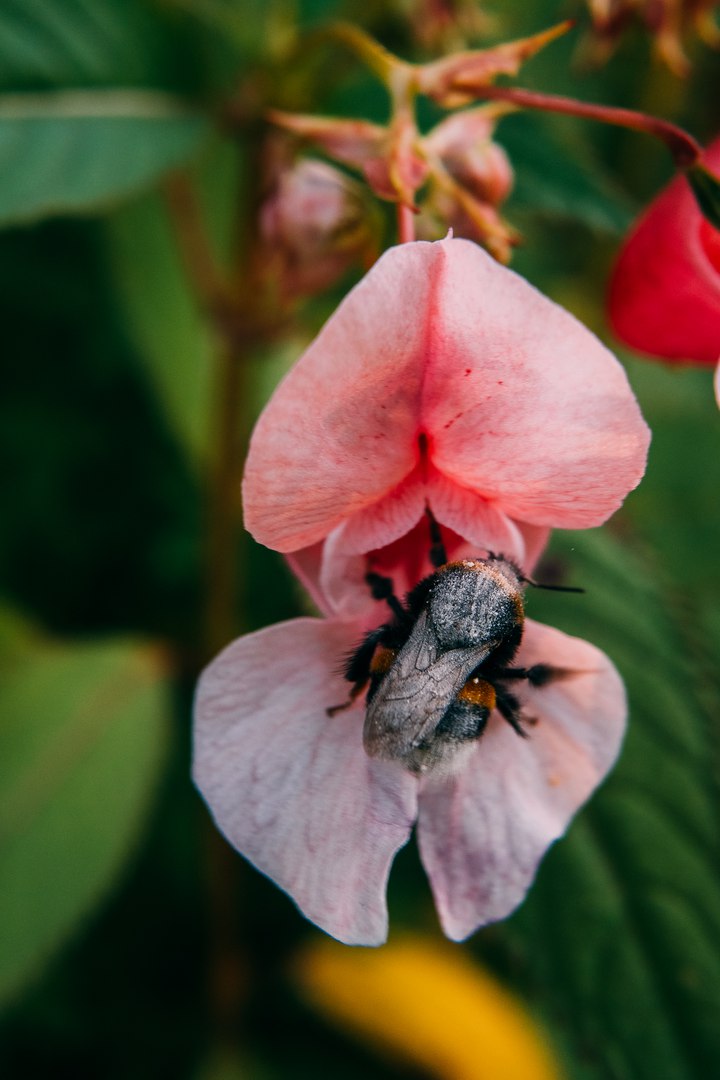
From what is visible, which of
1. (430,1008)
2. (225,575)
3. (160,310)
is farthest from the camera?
(430,1008)

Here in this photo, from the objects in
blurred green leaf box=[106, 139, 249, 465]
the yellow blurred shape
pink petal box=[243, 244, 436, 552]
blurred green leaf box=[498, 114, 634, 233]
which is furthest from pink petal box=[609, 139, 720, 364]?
the yellow blurred shape

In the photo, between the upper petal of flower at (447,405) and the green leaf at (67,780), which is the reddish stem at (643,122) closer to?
the upper petal of flower at (447,405)

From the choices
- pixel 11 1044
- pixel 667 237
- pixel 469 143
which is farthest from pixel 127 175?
pixel 11 1044

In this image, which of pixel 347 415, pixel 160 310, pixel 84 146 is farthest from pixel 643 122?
pixel 160 310

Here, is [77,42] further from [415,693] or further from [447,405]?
[415,693]

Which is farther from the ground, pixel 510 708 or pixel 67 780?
pixel 510 708

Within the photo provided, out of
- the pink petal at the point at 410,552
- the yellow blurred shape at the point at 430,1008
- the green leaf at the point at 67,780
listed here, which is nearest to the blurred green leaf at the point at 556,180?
the pink petal at the point at 410,552

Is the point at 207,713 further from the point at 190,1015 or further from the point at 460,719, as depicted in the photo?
the point at 190,1015
